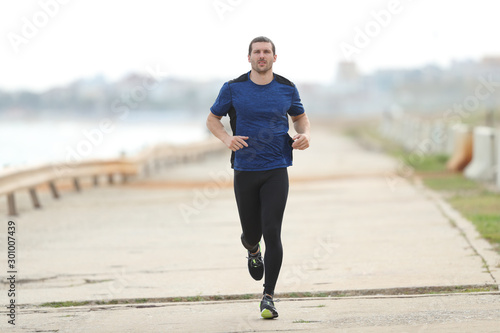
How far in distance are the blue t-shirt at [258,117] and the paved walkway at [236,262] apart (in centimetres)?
116

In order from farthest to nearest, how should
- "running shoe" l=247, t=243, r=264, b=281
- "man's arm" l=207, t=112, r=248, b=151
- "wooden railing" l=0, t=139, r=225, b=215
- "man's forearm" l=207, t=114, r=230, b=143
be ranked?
1. "wooden railing" l=0, t=139, r=225, b=215
2. "running shoe" l=247, t=243, r=264, b=281
3. "man's forearm" l=207, t=114, r=230, b=143
4. "man's arm" l=207, t=112, r=248, b=151

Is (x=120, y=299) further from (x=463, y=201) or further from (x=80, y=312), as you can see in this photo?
(x=463, y=201)

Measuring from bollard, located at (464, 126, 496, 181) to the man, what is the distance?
11.8 meters

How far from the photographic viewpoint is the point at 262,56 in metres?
6.56

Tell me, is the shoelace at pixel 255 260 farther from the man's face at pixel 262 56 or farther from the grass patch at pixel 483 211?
the grass patch at pixel 483 211

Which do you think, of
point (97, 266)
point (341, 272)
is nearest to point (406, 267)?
point (341, 272)

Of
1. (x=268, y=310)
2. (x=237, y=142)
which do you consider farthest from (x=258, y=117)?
(x=268, y=310)

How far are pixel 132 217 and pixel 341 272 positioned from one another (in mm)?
6227

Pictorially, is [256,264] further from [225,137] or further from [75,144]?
[75,144]

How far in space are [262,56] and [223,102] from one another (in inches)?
17.9

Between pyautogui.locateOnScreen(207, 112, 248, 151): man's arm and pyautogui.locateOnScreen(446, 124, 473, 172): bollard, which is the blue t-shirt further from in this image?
pyautogui.locateOnScreen(446, 124, 473, 172): bollard

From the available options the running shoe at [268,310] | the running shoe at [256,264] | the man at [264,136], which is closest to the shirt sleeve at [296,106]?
the man at [264,136]

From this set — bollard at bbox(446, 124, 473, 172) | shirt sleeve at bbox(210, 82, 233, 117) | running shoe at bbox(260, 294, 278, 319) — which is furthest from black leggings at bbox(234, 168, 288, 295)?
bollard at bbox(446, 124, 473, 172)

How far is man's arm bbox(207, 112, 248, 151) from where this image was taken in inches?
258
